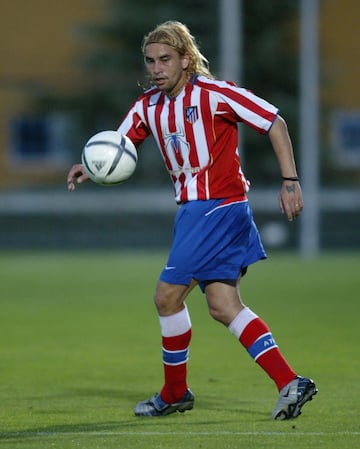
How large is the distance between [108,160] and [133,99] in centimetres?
2493

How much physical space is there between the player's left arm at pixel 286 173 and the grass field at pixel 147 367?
1.08 m

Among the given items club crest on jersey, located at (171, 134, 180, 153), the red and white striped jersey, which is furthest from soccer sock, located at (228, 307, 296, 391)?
club crest on jersey, located at (171, 134, 180, 153)

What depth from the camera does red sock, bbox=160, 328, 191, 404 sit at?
718 cm

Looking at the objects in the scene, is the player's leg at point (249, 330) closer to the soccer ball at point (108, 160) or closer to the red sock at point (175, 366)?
the red sock at point (175, 366)

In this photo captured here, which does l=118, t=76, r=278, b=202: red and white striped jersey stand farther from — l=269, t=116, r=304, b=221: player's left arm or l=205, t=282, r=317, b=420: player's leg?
l=205, t=282, r=317, b=420: player's leg

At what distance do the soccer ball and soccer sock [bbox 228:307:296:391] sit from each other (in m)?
0.97

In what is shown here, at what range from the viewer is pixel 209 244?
7012mm

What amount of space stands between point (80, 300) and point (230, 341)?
439cm

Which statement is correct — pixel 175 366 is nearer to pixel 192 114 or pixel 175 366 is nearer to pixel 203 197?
pixel 203 197

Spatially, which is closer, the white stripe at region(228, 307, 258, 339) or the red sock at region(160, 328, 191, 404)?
the white stripe at region(228, 307, 258, 339)

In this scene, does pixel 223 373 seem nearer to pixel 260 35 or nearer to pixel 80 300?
pixel 80 300

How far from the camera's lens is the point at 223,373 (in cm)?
891

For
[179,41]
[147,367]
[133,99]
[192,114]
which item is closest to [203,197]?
[192,114]

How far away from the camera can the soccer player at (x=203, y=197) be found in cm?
699
